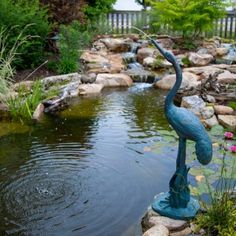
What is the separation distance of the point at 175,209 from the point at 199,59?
8.36m

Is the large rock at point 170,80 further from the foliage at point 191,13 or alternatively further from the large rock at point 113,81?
the foliage at point 191,13

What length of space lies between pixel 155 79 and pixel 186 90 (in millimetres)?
2015

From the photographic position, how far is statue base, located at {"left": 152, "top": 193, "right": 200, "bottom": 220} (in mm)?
3459

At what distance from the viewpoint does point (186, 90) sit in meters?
7.90

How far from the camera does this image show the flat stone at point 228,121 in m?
6.20

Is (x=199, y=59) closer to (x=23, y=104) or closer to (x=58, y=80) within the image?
(x=58, y=80)

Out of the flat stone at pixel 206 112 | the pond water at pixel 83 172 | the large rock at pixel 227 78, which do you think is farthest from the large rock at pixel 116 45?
the flat stone at pixel 206 112

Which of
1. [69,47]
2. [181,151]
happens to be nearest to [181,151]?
[181,151]

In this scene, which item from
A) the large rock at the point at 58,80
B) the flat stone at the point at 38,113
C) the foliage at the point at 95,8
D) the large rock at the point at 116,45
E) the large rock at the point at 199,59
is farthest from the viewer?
the foliage at the point at 95,8

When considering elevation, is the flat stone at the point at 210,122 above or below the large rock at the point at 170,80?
below

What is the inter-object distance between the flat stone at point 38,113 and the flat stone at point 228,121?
290cm

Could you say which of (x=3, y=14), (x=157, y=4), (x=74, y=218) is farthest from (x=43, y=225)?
(x=157, y=4)

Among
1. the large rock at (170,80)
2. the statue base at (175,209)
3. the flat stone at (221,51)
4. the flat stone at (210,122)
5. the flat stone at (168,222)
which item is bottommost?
the flat stone at (168,222)

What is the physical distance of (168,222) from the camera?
3.44 meters
